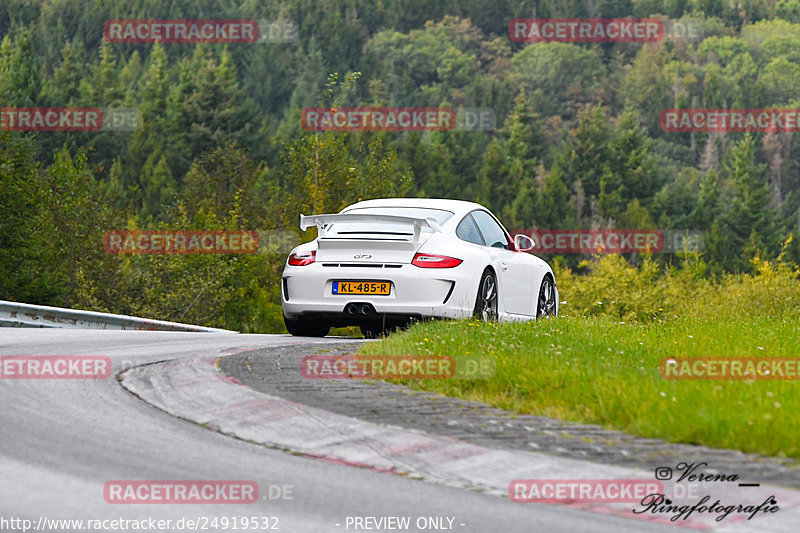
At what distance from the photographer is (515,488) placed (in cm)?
551

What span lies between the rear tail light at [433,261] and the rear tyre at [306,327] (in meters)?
1.43

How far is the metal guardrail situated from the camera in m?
16.2

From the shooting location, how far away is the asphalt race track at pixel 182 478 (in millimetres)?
5027

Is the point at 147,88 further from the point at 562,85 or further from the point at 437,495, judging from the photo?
the point at 437,495

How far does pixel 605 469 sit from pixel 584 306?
2367 inches

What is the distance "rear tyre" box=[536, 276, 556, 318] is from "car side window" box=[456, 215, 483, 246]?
1840mm

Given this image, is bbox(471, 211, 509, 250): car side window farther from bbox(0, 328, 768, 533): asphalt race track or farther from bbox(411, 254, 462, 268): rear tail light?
bbox(0, 328, 768, 533): asphalt race track

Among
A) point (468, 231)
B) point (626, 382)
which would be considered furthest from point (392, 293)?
point (626, 382)

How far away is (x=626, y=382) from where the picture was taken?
303 inches

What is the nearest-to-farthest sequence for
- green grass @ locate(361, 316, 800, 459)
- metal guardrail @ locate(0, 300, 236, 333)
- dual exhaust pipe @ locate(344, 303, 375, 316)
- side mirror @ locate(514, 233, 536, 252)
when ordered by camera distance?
green grass @ locate(361, 316, 800, 459) < dual exhaust pipe @ locate(344, 303, 375, 316) < side mirror @ locate(514, 233, 536, 252) < metal guardrail @ locate(0, 300, 236, 333)

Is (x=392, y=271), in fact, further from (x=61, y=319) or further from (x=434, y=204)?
(x=61, y=319)

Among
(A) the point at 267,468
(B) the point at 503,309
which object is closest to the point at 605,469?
(A) the point at 267,468

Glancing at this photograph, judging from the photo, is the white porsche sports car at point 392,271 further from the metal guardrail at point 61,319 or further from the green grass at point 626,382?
the metal guardrail at point 61,319

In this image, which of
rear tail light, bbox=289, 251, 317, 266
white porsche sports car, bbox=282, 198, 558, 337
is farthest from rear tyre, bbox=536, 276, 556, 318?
rear tail light, bbox=289, 251, 317, 266
